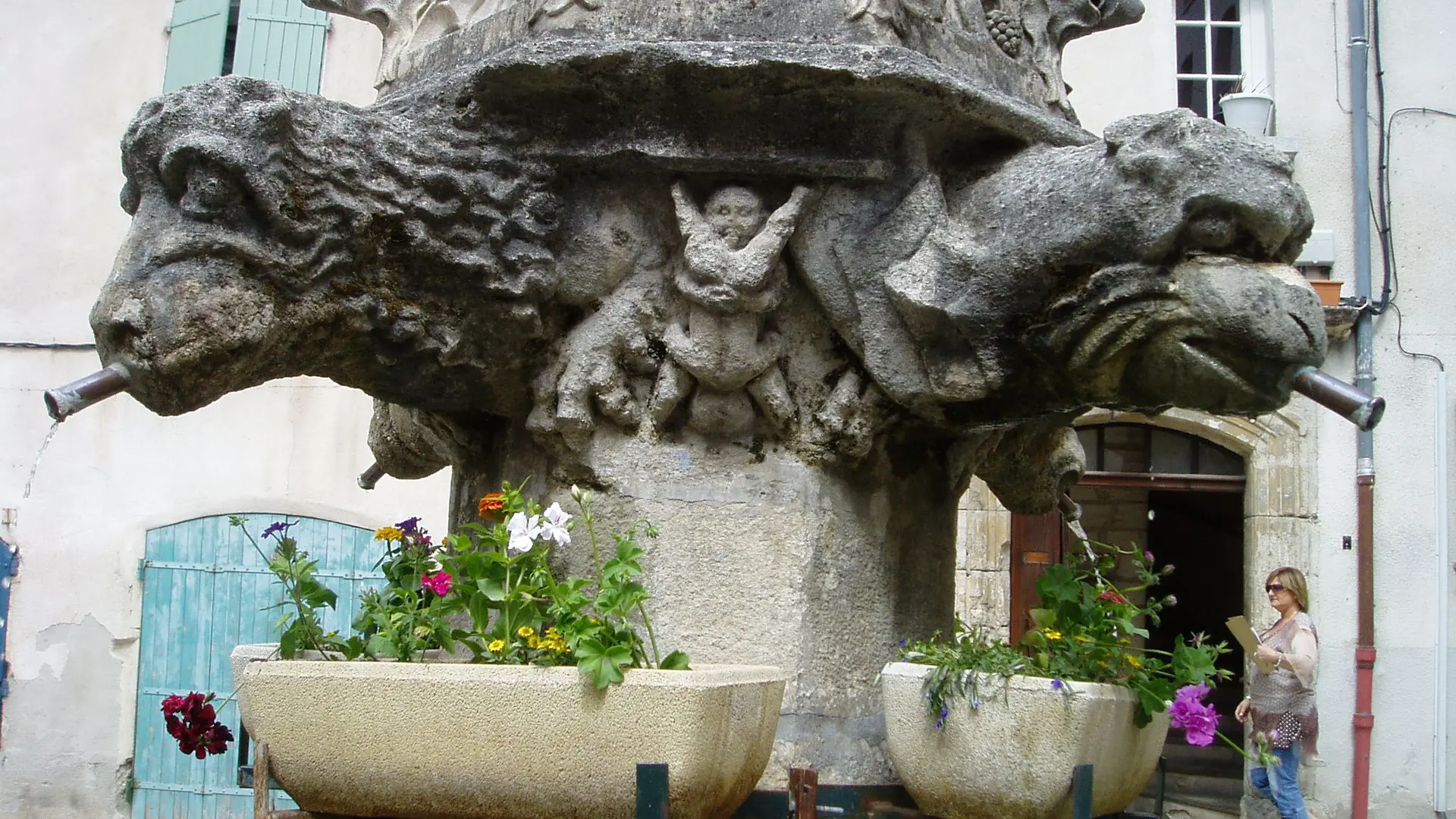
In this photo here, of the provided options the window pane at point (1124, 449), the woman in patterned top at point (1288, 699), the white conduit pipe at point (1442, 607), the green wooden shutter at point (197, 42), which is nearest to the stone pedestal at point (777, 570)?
the woman in patterned top at point (1288, 699)

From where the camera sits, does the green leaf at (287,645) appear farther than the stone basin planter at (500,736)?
Yes

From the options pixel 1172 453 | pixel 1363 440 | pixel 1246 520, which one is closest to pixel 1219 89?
pixel 1172 453

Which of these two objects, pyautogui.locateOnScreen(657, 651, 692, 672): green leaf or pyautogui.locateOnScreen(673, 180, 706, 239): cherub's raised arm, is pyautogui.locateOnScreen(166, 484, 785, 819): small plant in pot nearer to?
pyautogui.locateOnScreen(657, 651, 692, 672): green leaf

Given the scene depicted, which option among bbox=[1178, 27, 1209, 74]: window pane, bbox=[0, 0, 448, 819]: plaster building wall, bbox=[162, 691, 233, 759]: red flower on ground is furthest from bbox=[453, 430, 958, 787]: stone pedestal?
bbox=[1178, 27, 1209, 74]: window pane

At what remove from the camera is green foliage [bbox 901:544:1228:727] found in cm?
209

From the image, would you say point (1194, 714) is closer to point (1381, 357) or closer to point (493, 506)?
point (493, 506)

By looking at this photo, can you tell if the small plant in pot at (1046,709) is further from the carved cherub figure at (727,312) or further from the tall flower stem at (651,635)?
the carved cherub figure at (727,312)

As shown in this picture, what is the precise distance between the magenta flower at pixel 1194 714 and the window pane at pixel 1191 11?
24.1 feet

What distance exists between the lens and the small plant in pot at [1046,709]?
2.03m

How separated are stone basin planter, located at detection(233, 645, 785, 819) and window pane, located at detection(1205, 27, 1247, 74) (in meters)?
7.79

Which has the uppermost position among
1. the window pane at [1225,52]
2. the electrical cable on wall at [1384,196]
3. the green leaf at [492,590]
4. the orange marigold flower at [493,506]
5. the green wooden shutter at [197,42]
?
the window pane at [1225,52]

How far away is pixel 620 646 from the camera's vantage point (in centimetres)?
179

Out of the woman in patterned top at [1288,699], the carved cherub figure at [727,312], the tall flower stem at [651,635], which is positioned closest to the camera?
the tall flower stem at [651,635]

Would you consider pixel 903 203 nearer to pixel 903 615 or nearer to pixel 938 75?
pixel 938 75
